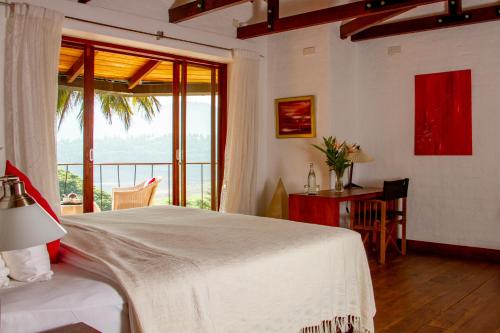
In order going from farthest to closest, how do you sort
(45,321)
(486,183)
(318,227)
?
(486,183)
(318,227)
(45,321)

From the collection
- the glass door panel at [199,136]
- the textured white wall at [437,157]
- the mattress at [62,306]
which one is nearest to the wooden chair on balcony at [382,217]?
the textured white wall at [437,157]

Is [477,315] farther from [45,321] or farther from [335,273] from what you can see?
[45,321]

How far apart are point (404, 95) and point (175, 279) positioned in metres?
4.34

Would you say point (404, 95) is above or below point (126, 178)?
above

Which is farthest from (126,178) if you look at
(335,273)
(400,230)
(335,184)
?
(335,273)

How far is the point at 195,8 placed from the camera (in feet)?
14.3

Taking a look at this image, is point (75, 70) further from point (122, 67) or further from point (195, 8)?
point (195, 8)

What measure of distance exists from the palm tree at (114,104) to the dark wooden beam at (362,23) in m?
2.30

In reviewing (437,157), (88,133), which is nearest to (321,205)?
(437,157)

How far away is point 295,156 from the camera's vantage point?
219 inches

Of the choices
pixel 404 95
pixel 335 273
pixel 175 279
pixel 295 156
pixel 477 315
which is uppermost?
pixel 404 95

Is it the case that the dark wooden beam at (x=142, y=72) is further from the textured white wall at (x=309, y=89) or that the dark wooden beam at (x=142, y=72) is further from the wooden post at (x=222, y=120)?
the textured white wall at (x=309, y=89)

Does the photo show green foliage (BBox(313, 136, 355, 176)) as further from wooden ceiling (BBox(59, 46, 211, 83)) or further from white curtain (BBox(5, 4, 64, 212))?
white curtain (BBox(5, 4, 64, 212))

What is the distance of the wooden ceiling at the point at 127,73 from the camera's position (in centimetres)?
425
